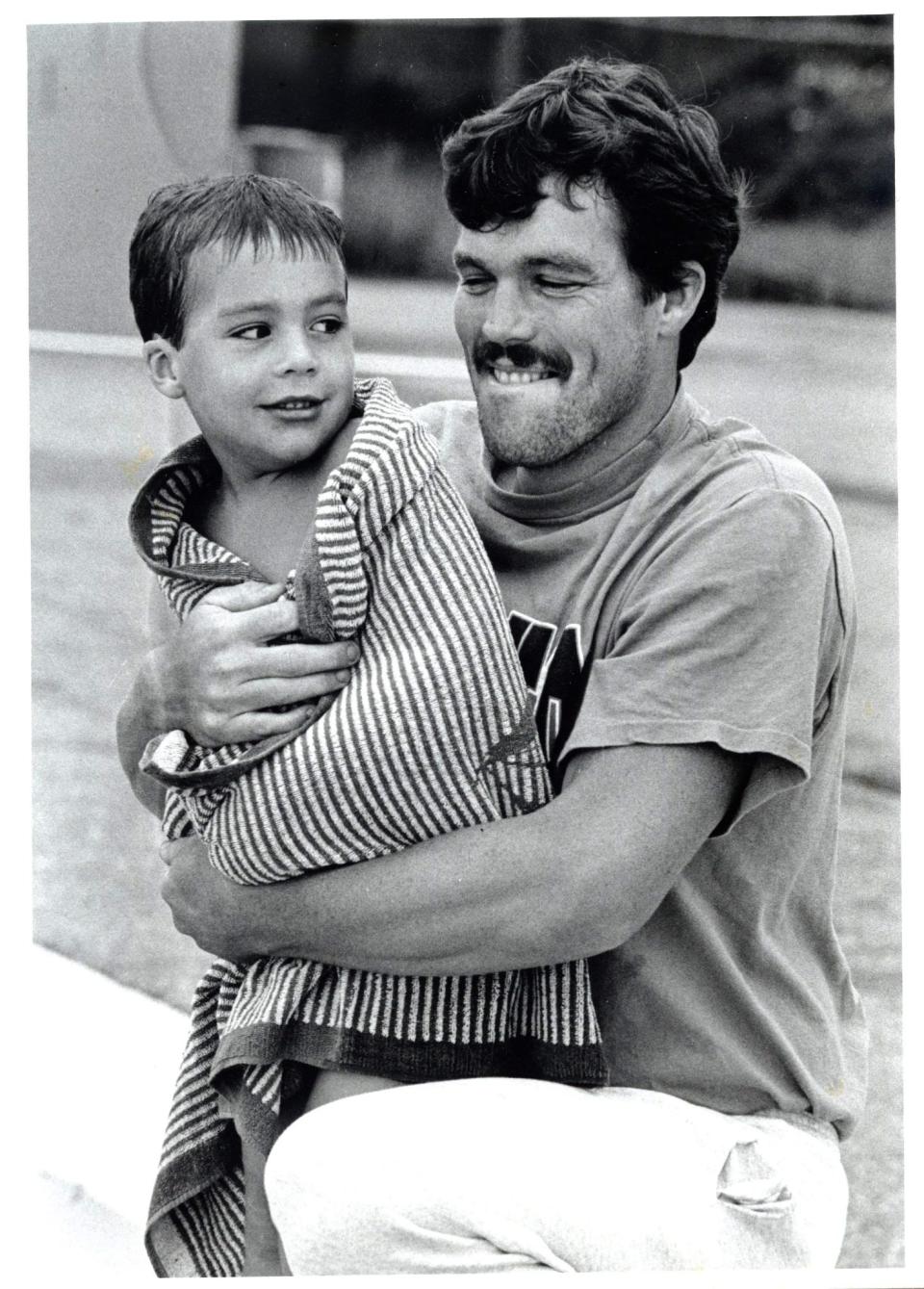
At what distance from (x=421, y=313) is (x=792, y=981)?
1100mm

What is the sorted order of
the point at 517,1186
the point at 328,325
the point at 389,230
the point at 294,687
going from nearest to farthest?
the point at 517,1186 < the point at 294,687 < the point at 328,325 < the point at 389,230

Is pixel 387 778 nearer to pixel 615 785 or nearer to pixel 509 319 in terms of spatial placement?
pixel 615 785

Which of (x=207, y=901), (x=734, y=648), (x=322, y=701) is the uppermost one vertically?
(x=734, y=648)

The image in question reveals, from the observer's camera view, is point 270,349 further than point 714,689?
Yes

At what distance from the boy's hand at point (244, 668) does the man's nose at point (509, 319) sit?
1.32 feet

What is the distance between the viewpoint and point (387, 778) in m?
1.81

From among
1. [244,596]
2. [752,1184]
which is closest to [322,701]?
[244,596]

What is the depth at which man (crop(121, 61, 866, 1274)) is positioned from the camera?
69.6 inches

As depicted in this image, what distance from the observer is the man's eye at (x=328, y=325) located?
1967mm

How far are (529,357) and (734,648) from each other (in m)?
0.45

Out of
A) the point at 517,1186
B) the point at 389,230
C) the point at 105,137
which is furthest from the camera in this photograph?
the point at 389,230

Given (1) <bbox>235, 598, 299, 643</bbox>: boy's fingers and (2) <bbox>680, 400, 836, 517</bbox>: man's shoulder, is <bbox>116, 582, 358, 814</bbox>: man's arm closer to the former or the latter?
(1) <bbox>235, 598, 299, 643</bbox>: boy's fingers

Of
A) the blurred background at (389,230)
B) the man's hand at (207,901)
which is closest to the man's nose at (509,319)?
the blurred background at (389,230)

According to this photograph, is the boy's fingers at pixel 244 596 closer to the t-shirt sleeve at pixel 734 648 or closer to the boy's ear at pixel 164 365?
the boy's ear at pixel 164 365
